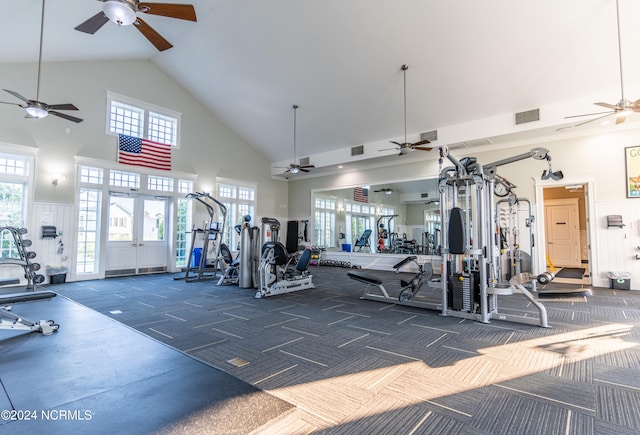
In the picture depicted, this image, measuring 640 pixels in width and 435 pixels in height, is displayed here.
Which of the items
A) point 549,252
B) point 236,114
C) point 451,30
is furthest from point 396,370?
point 549,252

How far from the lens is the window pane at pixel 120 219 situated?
8164mm

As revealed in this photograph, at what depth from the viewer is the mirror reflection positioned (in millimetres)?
9320

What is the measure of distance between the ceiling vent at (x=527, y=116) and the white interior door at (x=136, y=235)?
9237 millimetres

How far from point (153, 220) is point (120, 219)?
0.84 metres

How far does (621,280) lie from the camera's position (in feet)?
21.4

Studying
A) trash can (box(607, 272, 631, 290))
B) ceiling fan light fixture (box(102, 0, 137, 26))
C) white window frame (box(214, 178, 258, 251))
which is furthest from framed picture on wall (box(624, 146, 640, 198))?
white window frame (box(214, 178, 258, 251))

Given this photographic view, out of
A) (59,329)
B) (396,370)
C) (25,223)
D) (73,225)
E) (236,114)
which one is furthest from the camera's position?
(236,114)

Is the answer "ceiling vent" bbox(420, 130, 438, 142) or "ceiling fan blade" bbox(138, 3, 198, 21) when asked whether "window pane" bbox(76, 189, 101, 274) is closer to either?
"ceiling fan blade" bbox(138, 3, 198, 21)

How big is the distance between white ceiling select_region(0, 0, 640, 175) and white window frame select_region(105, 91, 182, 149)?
3.08 feet

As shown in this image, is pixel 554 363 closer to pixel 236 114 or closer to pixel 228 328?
pixel 228 328

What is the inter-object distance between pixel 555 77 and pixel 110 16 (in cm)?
724

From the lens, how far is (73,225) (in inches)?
292

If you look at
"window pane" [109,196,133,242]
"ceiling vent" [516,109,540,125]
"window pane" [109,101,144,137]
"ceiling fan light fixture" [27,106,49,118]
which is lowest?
"window pane" [109,196,133,242]

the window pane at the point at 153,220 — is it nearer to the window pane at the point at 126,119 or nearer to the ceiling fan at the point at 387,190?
the window pane at the point at 126,119
